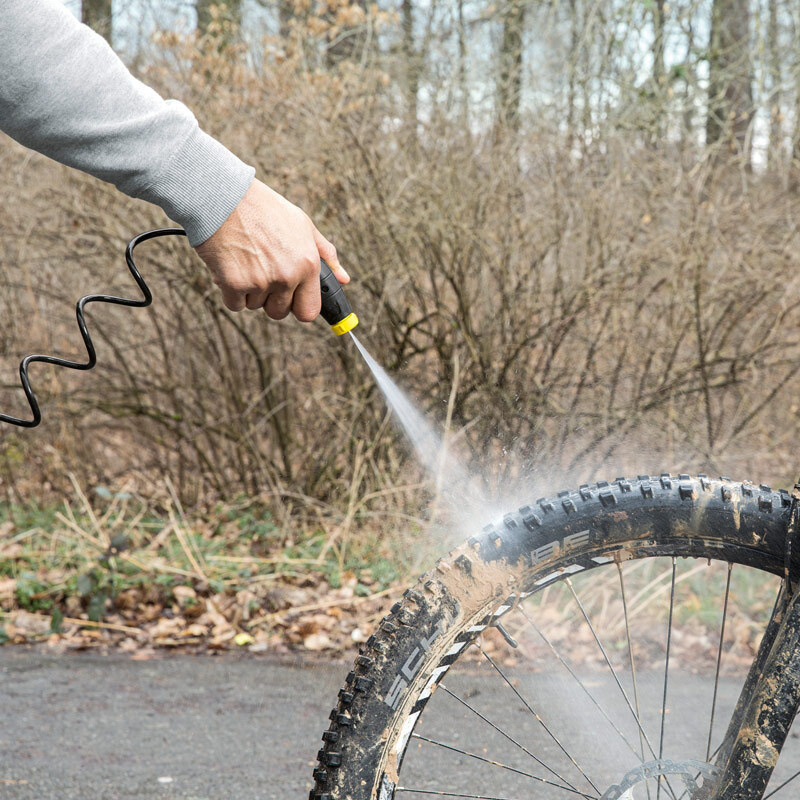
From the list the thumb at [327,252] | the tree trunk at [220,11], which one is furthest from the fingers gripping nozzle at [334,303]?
the tree trunk at [220,11]

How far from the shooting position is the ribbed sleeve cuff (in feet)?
4.64

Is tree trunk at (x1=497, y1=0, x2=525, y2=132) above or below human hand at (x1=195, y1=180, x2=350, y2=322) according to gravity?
above

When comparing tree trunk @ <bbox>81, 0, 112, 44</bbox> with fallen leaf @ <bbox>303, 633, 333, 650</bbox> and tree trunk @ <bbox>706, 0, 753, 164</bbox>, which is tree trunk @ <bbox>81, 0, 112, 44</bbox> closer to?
tree trunk @ <bbox>706, 0, 753, 164</bbox>

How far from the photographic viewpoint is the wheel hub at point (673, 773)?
64.1 inches

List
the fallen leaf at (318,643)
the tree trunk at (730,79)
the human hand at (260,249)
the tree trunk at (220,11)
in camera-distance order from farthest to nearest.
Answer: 1. the tree trunk at (220,11)
2. the tree trunk at (730,79)
3. the fallen leaf at (318,643)
4. the human hand at (260,249)

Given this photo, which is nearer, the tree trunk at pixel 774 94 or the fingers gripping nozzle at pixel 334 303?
the fingers gripping nozzle at pixel 334 303

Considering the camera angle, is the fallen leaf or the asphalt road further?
the fallen leaf

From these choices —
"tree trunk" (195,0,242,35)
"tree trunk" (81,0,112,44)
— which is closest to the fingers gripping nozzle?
"tree trunk" (195,0,242,35)

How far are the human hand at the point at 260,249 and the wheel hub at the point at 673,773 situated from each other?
102 cm

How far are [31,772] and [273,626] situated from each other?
1714 millimetres

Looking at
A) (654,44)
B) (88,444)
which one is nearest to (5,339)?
(88,444)

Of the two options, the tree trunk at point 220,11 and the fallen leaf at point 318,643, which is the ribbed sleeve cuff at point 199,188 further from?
the tree trunk at point 220,11

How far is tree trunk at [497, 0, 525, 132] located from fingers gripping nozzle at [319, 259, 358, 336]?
165 inches

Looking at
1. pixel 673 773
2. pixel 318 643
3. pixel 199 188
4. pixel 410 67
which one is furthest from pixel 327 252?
pixel 410 67
